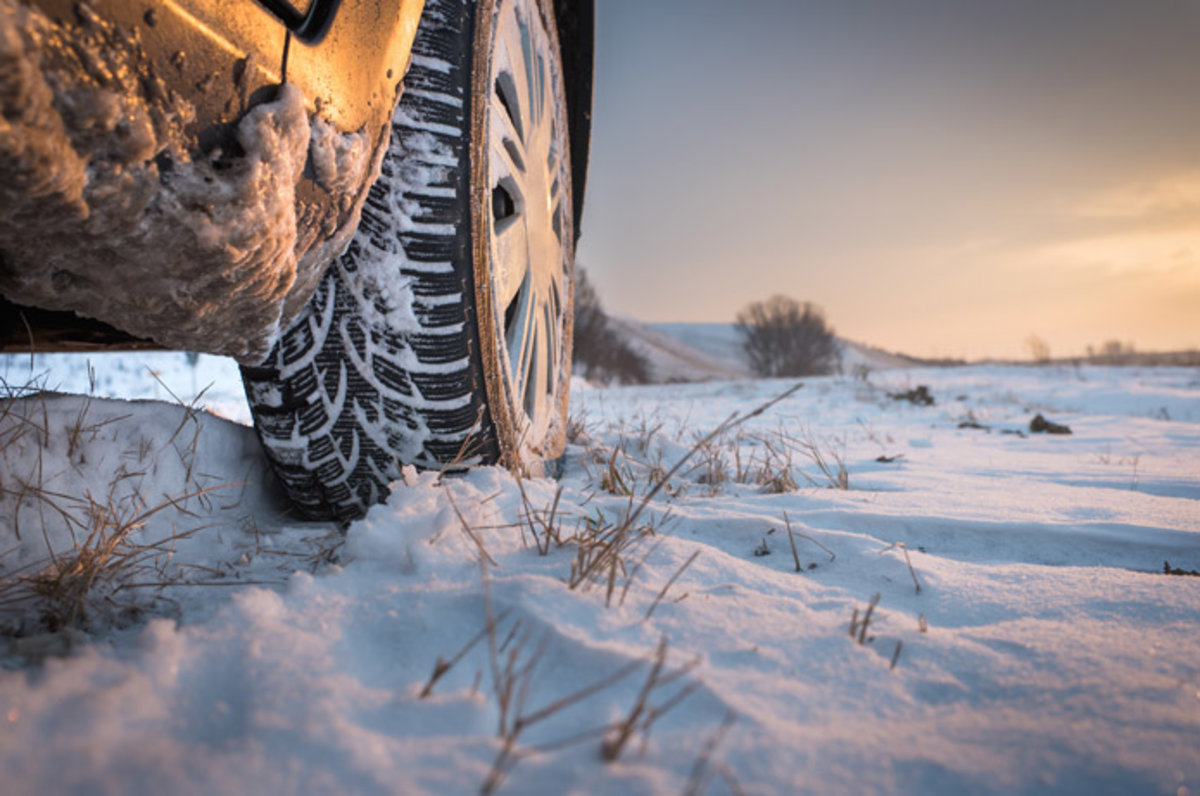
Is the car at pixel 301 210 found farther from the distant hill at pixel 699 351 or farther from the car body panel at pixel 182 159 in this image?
the distant hill at pixel 699 351

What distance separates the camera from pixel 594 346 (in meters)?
18.0

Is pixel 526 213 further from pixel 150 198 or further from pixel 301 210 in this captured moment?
pixel 150 198

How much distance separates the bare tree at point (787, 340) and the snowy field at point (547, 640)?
2440 centimetres

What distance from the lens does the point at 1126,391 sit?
6.57 meters

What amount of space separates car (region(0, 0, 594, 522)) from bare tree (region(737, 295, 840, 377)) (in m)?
24.4

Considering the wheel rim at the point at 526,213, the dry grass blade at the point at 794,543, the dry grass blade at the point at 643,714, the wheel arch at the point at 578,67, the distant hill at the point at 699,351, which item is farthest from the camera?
the distant hill at the point at 699,351

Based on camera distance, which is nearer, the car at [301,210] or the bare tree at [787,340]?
the car at [301,210]

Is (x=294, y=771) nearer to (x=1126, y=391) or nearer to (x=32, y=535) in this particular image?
(x=32, y=535)

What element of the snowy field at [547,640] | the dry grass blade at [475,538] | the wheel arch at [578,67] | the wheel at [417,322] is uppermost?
the wheel arch at [578,67]

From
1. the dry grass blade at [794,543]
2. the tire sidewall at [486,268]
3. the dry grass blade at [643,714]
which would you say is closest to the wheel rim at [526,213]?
the tire sidewall at [486,268]

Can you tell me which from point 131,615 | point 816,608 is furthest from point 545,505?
point 131,615

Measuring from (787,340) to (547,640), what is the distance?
2593 centimetres

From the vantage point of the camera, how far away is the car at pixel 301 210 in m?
0.61

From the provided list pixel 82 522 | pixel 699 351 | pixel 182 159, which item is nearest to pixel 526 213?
pixel 182 159
